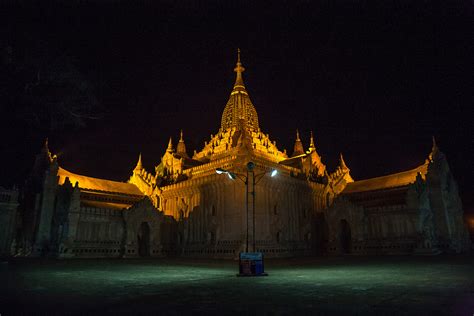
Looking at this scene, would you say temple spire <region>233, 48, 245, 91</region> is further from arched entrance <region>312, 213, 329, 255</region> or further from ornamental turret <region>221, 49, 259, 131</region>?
arched entrance <region>312, 213, 329, 255</region>

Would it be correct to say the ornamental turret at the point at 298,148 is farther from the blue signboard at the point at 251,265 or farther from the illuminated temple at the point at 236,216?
the blue signboard at the point at 251,265

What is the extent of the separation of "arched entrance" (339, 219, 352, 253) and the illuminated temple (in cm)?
12

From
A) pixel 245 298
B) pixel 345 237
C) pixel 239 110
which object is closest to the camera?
pixel 245 298

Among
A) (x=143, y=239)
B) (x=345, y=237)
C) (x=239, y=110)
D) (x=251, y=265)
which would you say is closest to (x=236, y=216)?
(x=143, y=239)

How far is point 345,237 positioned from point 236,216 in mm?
14614

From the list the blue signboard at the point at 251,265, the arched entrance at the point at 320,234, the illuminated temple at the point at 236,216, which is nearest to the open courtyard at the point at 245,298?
the blue signboard at the point at 251,265

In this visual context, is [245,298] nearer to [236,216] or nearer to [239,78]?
[236,216]

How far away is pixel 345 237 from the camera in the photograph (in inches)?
1652

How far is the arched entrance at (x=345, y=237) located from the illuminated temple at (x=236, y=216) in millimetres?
125

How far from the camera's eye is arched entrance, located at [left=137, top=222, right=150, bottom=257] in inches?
1625

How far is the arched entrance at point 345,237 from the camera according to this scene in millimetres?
40531

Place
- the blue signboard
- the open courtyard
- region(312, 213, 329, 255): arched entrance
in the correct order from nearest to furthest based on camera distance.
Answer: the open courtyard → the blue signboard → region(312, 213, 329, 255): arched entrance

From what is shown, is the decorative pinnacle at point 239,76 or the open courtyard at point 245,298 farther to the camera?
the decorative pinnacle at point 239,76

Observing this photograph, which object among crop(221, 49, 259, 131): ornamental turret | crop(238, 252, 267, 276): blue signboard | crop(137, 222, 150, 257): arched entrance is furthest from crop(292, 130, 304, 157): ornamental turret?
crop(238, 252, 267, 276): blue signboard
